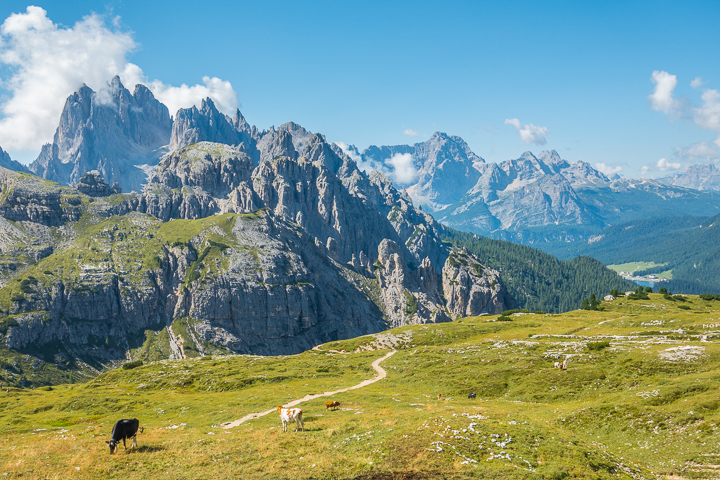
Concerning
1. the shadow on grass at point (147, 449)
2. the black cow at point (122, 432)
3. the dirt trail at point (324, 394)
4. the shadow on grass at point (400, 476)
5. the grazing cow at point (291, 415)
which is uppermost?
the black cow at point (122, 432)

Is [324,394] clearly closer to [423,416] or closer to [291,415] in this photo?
[291,415]

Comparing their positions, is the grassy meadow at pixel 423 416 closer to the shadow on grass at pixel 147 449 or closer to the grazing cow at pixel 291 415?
the shadow on grass at pixel 147 449

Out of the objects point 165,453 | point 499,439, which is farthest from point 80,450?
point 499,439

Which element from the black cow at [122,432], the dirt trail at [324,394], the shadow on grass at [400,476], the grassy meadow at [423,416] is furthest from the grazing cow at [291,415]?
the shadow on grass at [400,476]

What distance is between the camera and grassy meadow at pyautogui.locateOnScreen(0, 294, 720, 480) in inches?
1233

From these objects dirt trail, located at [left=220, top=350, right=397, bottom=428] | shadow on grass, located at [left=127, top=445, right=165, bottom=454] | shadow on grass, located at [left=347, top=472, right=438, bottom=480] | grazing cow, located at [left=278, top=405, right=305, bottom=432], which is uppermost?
shadow on grass, located at [left=127, top=445, right=165, bottom=454]

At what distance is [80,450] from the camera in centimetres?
3656

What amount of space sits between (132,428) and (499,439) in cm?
3175

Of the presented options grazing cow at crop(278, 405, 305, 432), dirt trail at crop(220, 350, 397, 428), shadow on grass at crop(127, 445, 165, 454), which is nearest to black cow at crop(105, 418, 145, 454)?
shadow on grass at crop(127, 445, 165, 454)

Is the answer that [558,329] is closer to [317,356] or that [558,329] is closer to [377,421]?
[317,356]

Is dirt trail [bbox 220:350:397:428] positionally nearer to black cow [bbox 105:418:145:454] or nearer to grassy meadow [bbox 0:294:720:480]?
grassy meadow [bbox 0:294:720:480]

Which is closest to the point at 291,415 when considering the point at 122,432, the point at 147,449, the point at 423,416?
the point at 147,449

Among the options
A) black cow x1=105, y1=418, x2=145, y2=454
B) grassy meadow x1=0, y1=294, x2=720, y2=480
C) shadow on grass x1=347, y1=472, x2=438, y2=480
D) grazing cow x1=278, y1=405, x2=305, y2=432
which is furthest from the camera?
grazing cow x1=278, y1=405, x2=305, y2=432

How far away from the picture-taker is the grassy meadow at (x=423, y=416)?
3131cm
